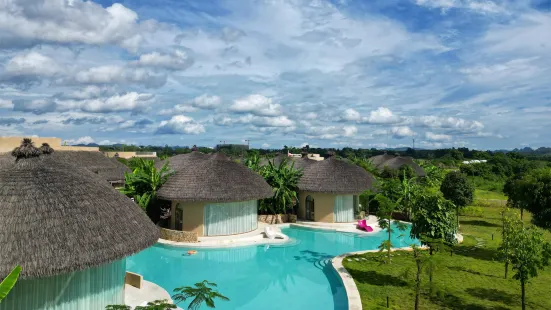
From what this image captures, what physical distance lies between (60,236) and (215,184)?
1075 cm

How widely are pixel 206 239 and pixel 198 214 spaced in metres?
1.34

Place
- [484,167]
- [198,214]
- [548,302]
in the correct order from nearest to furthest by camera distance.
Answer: [548,302] → [198,214] → [484,167]

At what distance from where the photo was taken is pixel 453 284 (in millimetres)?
12117

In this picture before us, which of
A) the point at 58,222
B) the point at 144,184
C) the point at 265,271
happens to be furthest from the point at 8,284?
the point at 144,184

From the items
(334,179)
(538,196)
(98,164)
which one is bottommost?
(538,196)

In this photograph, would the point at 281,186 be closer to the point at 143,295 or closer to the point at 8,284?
the point at 143,295

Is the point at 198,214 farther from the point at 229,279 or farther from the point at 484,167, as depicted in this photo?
the point at 484,167

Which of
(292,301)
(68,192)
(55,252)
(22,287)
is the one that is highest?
(68,192)

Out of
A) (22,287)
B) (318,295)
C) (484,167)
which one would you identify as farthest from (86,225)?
(484,167)

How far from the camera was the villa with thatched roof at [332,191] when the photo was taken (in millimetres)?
22983

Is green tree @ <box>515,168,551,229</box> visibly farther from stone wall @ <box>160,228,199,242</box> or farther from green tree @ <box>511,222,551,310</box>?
stone wall @ <box>160,228,199,242</box>

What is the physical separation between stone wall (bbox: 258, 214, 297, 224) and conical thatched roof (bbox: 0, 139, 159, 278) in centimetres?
1310

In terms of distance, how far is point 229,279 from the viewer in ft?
44.0

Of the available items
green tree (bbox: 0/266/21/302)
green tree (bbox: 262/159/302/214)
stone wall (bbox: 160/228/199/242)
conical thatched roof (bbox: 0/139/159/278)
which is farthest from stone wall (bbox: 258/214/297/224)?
green tree (bbox: 0/266/21/302)
